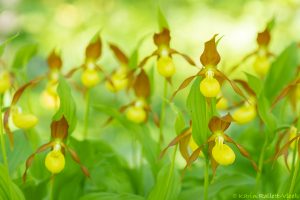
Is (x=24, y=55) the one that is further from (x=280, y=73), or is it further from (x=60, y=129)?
(x=280, y=73)

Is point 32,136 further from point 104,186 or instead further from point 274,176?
point 274,176

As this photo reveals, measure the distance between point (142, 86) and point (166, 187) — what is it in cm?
36

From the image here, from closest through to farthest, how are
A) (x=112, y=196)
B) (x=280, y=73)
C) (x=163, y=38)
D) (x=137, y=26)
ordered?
1. (x=112, y=196)
2. (x=163, y=38)
3. (x=280, y=73)
4. (x=137, y=26)

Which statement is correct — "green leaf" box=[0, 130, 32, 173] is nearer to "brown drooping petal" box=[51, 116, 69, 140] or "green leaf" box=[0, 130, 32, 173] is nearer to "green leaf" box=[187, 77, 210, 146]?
"brown drooping petal" box=[51, 116, 69, 140]

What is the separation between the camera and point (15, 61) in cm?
156

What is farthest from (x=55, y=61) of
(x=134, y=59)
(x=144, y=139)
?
(x=144, y=139)

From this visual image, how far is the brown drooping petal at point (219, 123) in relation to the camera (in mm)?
1111

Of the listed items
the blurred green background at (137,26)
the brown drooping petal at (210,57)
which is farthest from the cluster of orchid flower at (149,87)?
the blurred green background at (137,26)

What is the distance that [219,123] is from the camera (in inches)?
44.0

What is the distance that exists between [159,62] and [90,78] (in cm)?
22

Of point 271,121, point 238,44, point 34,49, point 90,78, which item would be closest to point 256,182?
point 271,121

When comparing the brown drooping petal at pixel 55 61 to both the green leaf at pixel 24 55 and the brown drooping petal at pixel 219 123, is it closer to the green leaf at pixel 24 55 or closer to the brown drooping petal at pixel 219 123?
the green leaf at pixel 24 55

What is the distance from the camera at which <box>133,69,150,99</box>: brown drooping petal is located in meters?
1.44

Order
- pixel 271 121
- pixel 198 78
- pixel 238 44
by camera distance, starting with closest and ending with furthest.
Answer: pixel 198 78 → pixel 271 121 → pixel 238 44
